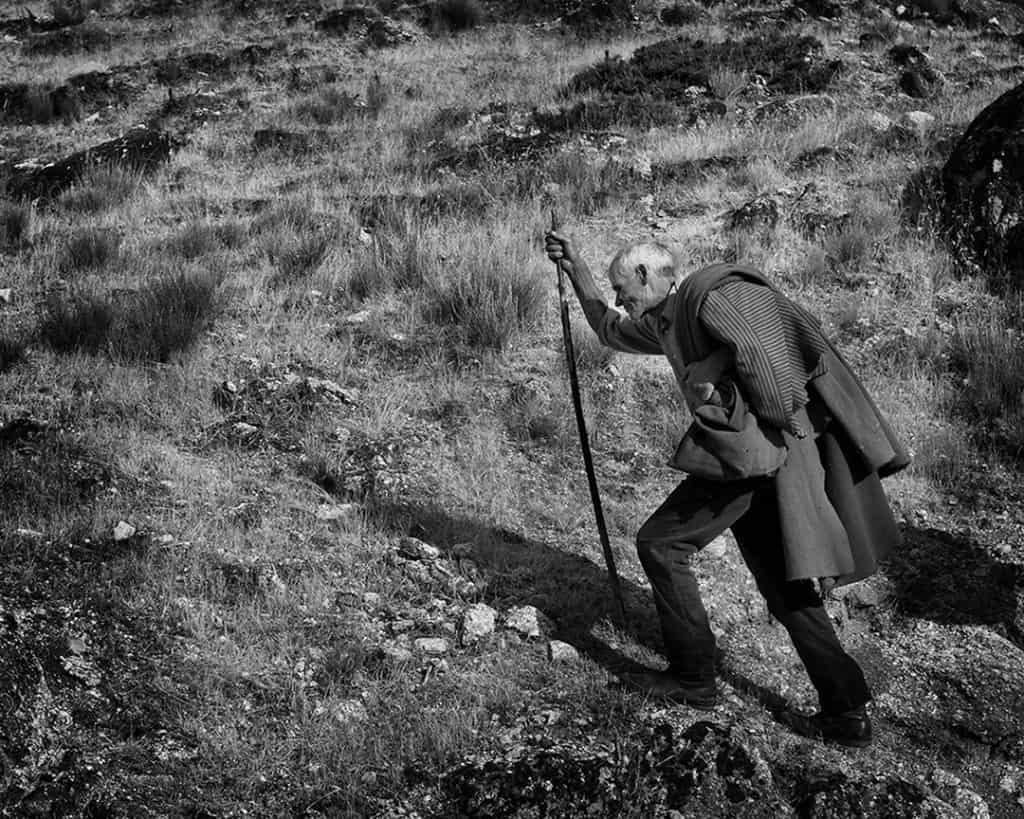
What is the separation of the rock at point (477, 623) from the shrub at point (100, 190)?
6388 mm

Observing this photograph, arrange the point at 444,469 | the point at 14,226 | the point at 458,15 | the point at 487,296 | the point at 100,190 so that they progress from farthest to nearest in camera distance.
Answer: the point at 458,15 → the point at 100,190 → the point at 14,226 → the point at 487,296 → the point at 444,469

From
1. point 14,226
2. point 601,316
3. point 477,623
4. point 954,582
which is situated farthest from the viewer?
point 14,226

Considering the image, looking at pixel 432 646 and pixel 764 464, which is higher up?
pixel 764 464

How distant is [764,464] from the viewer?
356 centimetres

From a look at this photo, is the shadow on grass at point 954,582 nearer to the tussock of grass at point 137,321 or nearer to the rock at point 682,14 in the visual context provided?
the tussock of grass at point 137,321

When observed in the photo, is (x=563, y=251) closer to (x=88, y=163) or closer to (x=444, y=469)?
(x=444, y=469)

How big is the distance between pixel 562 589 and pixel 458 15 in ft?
46.6

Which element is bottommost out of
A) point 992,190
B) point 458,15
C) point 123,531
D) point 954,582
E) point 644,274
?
point 954,582

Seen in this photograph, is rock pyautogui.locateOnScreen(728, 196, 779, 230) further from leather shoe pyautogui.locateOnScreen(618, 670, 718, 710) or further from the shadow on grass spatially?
leather shoe pyautogui.locateOnScreen(618, 670, 718, 710)

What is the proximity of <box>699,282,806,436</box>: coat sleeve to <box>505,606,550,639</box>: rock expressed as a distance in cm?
154

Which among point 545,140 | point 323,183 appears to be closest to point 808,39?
point 545,140

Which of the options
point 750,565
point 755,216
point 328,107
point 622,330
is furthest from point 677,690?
point 328,107

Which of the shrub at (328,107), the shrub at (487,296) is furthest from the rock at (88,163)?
the shrub at (487,296)

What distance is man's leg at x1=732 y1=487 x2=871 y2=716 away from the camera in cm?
383
